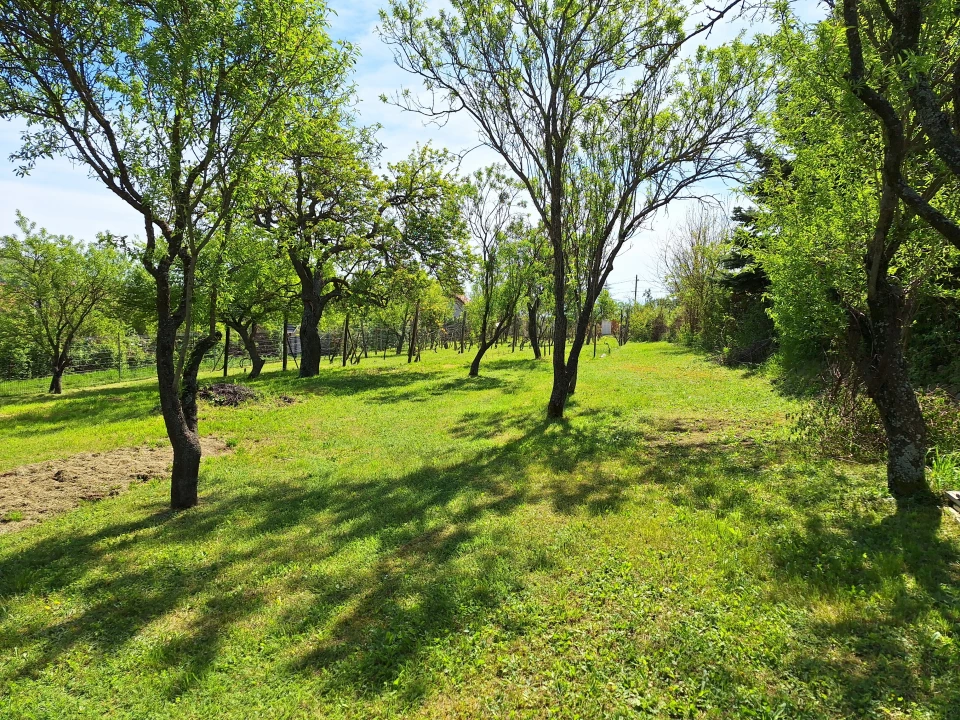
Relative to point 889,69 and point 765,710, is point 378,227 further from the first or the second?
point 765,710

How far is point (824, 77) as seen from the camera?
4434 mm

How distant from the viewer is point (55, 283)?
19453 mm

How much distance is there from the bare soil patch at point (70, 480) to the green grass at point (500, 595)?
45 cm

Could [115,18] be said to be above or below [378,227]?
below

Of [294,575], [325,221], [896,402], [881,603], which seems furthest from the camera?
[325,221]

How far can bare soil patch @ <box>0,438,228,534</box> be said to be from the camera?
246 inches

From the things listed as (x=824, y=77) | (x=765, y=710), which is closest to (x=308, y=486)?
(x=765, y=710)

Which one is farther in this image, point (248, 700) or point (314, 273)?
point (314, 273)

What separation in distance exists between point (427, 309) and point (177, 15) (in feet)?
123

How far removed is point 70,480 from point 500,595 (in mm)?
7525

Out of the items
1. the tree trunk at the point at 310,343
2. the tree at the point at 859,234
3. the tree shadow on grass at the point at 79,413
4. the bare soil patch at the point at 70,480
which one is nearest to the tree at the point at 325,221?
the tree trunk at the point at 310,343

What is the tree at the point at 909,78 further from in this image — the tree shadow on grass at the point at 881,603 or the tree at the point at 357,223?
the tree at the point at 357,223

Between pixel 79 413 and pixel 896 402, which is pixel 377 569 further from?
pixel 79 413

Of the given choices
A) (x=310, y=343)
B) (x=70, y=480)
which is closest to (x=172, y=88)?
(x=70, y=480)
